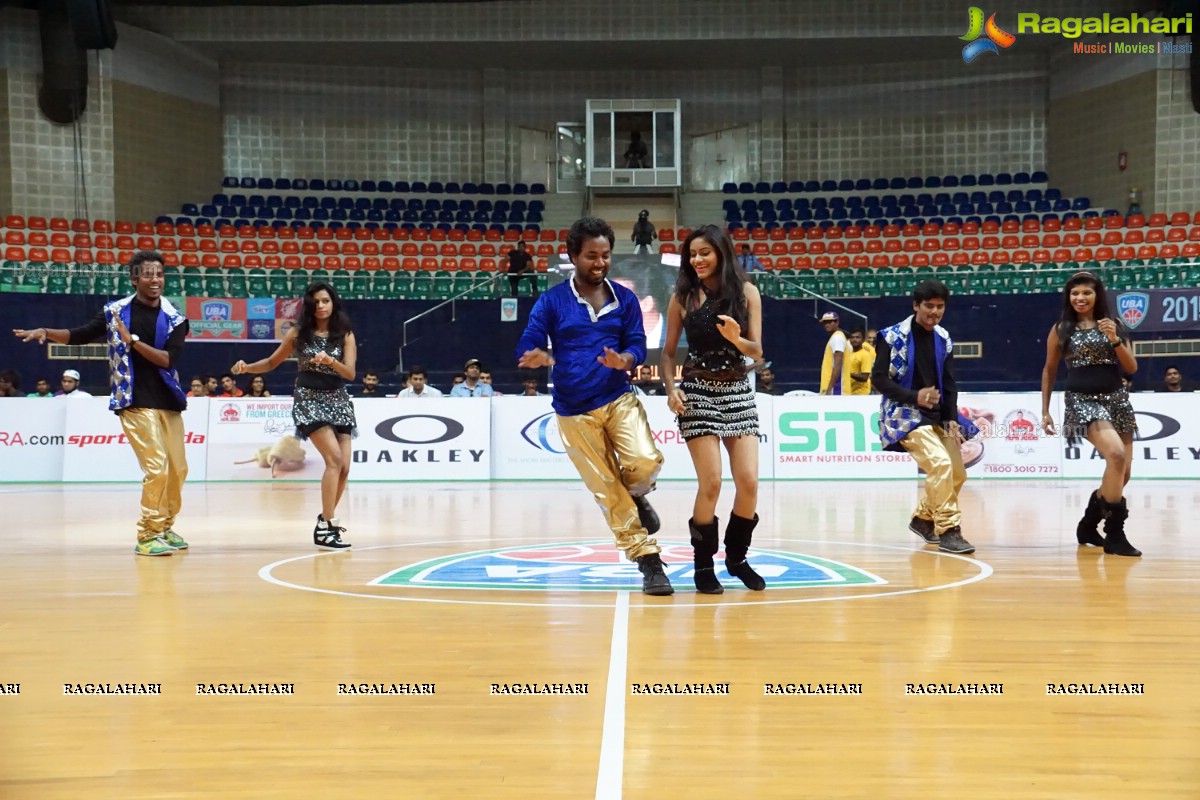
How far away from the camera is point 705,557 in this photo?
226 inches

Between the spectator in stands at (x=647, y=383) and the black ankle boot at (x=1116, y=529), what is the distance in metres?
10.0

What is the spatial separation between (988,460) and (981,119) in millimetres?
19255

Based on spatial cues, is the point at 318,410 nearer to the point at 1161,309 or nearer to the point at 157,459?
the point at 157,459

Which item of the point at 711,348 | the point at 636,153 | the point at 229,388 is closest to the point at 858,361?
the point at 229,388

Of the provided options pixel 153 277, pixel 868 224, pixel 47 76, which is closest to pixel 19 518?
pixel 153 277

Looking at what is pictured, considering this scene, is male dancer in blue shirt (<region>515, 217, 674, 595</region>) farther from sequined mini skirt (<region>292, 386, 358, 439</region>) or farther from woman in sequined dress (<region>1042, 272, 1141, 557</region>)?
woman in sequined dress (<region>1042, 272, 1141, 557</region>)

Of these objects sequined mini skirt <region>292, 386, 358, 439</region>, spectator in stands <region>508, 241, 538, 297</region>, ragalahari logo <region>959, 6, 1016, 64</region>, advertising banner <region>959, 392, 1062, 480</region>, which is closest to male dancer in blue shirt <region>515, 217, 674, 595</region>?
sequined mini skirt <region>292, 386, 358, 439</region>

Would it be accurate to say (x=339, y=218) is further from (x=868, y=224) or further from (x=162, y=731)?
(x=162, y=731)

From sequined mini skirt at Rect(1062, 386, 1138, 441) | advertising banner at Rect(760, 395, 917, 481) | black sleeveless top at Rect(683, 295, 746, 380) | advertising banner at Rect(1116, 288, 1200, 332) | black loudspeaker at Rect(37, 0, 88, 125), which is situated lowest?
advertising banner at Rect(760, 395, 917, 481)

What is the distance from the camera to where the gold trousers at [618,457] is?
5.64m

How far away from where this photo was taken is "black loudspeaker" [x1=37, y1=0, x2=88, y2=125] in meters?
26.0

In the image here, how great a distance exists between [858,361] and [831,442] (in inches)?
49.3

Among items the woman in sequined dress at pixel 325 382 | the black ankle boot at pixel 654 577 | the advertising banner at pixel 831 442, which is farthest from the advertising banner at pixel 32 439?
the black ankle boot at pixel 654 577

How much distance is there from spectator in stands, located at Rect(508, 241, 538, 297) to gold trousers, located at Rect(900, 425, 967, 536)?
14.6m
